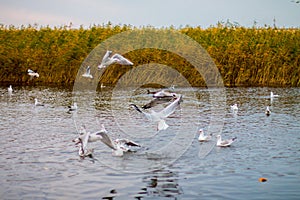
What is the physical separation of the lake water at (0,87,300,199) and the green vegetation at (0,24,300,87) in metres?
11.9

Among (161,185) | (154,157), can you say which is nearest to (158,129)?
(154,157)

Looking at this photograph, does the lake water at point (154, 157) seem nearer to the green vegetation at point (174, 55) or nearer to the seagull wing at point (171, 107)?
the seagull wing at point (171, 107)

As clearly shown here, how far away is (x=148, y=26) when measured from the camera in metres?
38.6

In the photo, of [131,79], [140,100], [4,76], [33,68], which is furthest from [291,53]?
[4,76]

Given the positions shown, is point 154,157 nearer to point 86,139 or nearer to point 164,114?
point 164,114

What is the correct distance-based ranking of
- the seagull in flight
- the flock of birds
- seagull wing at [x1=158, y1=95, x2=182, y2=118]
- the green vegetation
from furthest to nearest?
the green vegetation
seagull wing at [x1=158, y1=95, x2=182, y2=118]
the flock of birds
the seagull in flight

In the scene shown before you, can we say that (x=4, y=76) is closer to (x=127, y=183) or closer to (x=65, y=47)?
(x=65, y=47)

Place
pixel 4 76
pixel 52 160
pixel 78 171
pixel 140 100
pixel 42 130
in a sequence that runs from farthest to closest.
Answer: pixel 4 76 < pixel 140 100 < pixel 42 130 < pixel 52 160 < pixel 78 171

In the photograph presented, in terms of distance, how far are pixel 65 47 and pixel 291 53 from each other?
47.9 feet

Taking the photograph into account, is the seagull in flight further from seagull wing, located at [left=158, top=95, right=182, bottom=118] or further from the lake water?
seagull wing, located at [left=158, top=95, right=182, bottom=118]

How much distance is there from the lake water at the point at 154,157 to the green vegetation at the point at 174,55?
11.9 m

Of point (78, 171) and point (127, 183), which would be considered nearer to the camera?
point (127, 183)

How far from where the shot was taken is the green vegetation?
1252 inches

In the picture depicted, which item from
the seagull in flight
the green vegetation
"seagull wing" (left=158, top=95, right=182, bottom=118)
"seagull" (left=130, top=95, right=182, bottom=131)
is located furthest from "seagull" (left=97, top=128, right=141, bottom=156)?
the green vegetation
